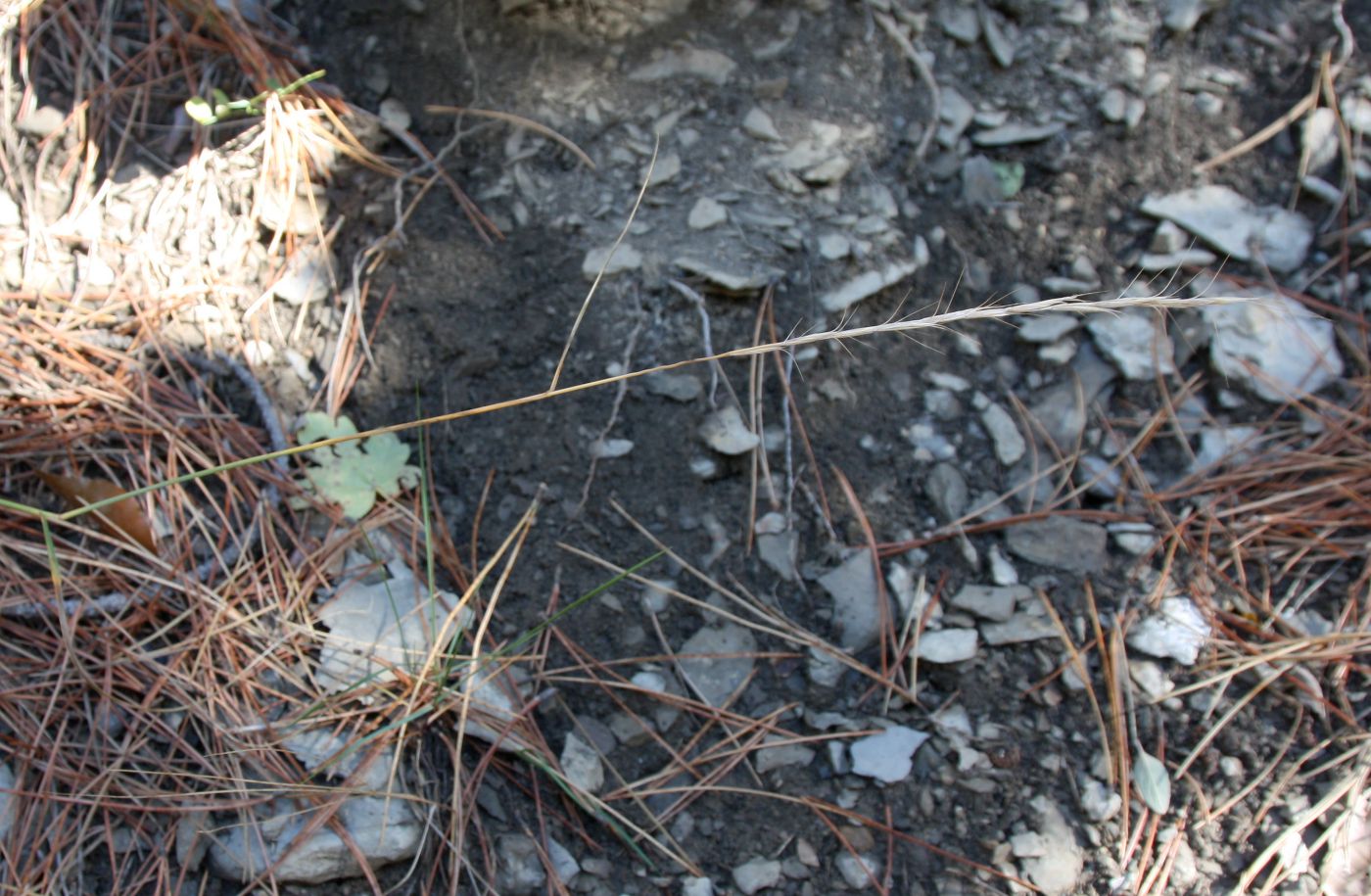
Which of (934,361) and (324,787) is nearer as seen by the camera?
(324,787)

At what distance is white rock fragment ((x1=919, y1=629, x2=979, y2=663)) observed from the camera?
5.30 ft

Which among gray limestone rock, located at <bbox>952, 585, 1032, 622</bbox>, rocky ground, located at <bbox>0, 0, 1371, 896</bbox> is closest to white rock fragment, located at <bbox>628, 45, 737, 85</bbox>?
rocky ground, located at <bbox>0, 0, 1371, 896</bbox>

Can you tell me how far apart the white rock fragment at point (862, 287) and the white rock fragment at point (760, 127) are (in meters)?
0.32

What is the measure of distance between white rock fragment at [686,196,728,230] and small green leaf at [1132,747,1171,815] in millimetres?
1118

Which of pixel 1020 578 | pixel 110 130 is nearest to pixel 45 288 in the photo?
pixel 110 130

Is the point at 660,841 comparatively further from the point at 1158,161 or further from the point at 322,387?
the point at 1158,161

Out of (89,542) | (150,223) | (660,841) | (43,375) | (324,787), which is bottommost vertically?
(660,841)

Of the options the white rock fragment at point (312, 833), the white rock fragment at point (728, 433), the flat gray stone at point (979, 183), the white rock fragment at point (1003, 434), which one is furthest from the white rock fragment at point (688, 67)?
the white rock fragment at point (312, 833)

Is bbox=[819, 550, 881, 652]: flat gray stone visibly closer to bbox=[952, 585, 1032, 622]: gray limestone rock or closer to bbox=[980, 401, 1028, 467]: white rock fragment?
bbox=[952, 585, 1032, 622]: gray limestone rock

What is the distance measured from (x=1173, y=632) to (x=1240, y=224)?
2.81 ft

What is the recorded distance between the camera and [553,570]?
5.40ft

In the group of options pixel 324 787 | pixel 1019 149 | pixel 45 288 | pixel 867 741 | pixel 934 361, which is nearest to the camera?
pixel 324 787

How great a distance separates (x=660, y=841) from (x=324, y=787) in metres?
0.49

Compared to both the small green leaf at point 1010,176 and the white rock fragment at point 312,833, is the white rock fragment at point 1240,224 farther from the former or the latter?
the white rock fragment at point 312,833
